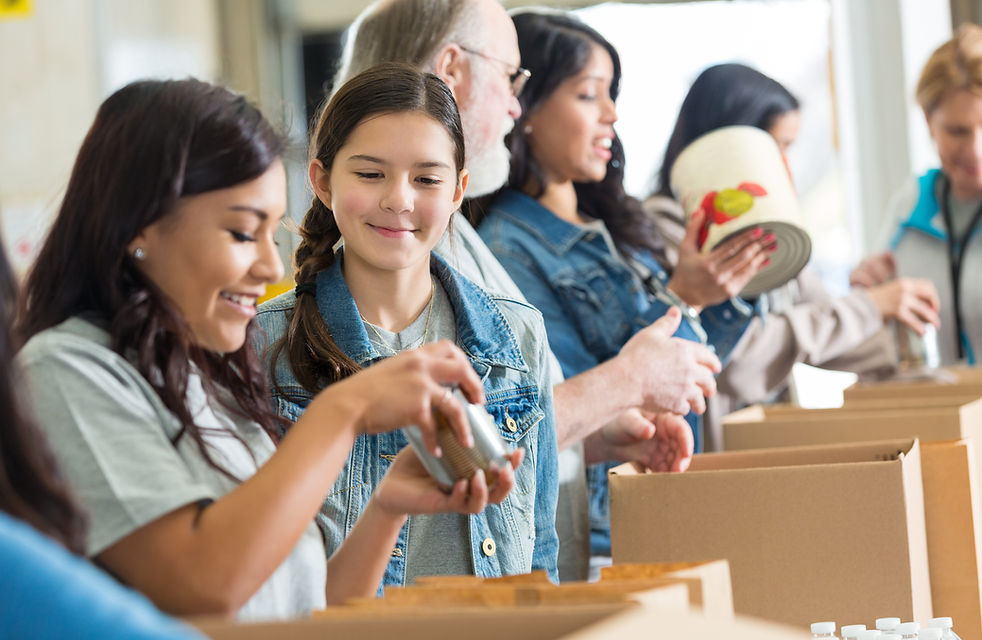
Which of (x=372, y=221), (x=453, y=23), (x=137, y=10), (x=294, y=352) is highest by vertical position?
(x=137, y=10)

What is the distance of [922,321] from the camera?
7.55ft

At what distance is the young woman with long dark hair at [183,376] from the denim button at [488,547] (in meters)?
0.31

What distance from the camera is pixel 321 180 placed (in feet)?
4.26

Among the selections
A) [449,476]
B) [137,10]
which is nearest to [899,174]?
[137,10]

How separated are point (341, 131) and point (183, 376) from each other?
1.42ft

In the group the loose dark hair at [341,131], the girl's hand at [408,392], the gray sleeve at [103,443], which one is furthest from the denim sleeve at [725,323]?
the gray sleeve at [103,443]

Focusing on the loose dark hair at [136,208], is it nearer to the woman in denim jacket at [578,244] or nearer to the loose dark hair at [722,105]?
the woman in denim jacket at [578,244]

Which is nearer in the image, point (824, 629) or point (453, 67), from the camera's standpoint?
point (824, 629)

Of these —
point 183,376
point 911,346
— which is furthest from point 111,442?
point 911,346

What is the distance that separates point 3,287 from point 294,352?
643 millimetres

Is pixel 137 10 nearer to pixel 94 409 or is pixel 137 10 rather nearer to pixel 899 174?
pixel 899 174

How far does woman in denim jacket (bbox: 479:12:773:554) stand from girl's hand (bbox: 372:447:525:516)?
0.77 metres

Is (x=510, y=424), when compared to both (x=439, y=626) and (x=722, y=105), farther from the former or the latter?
(x=722, y=105)

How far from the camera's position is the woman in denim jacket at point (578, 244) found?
1.76 metres
